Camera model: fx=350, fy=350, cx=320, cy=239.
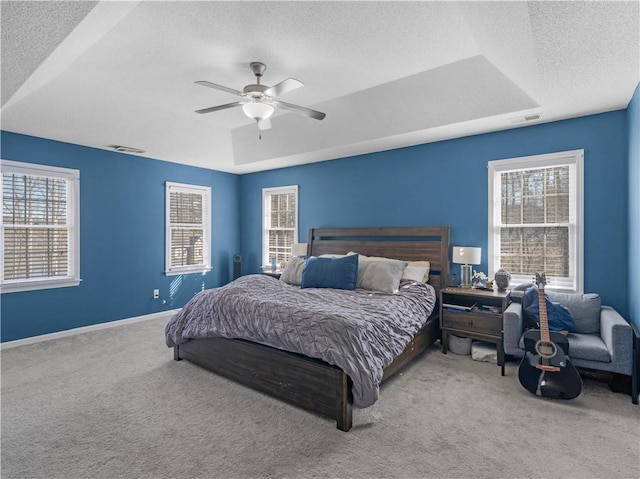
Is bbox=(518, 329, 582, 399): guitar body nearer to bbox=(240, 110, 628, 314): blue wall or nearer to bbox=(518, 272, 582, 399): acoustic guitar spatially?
bbox=(518, 272, 582, 399): acoustic guitar

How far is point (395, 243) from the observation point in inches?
193

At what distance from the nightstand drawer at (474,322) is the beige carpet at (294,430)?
1.43 ft

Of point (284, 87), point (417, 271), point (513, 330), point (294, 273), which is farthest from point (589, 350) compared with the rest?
point (284, 87)

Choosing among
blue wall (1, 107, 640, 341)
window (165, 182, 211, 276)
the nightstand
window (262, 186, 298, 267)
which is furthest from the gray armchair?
window (165, 182, 211, 276)

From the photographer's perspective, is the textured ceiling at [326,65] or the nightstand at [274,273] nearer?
the textured ceiling at [326,65]

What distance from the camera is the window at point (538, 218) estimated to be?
3.74 m

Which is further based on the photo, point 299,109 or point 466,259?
point 466,259

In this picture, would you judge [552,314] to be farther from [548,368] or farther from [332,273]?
[332,273]

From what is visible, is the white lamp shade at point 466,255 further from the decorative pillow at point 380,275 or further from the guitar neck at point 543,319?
the guitar neck at point 543,319

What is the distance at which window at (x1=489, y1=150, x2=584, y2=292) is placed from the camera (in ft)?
12.3

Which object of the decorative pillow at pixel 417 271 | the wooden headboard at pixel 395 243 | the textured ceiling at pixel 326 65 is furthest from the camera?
the wooden headboard at pixel 395 243

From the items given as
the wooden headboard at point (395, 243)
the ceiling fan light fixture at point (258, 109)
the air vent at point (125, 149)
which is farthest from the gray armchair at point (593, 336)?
the air vent at point (125, 149)

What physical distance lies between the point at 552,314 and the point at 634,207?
1181mm

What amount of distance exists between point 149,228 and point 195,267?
42.0 inches
